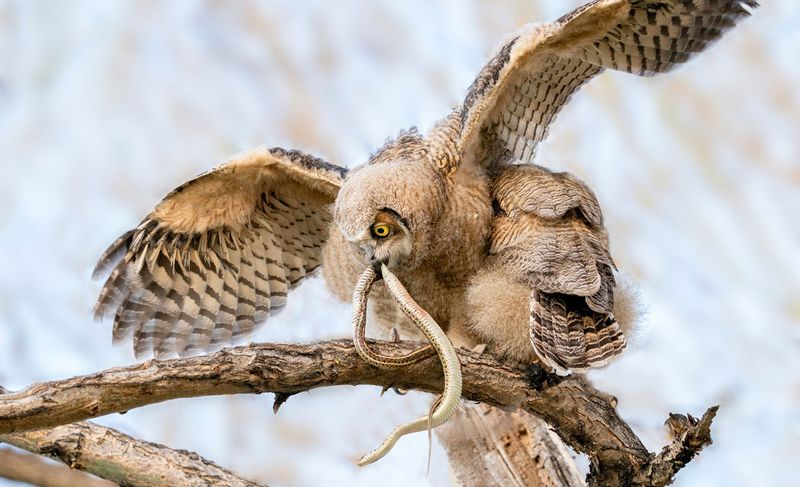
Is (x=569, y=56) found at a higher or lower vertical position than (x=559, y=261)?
higher

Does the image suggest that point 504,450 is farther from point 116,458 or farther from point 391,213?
point 116,458

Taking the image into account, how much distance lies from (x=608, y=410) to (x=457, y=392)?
706 millimetres

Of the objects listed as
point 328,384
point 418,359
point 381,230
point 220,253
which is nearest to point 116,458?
point 328,384

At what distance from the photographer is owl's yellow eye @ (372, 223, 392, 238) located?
3.14 m

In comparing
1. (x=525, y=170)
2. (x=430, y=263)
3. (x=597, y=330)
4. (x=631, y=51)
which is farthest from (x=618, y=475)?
(x=631, y=51)

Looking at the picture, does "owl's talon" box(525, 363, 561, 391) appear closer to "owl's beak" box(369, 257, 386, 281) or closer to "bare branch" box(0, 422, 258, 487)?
"owl's beak" box(369, 257, 386, 281)

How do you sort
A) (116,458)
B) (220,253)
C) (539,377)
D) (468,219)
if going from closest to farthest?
1. (116,458)
2. (539,377)
3. (468,219)
4. (220,253)

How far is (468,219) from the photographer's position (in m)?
3.43

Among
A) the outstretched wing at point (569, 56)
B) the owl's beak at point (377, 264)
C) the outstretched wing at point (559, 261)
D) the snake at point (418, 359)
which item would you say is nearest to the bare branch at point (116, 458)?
the snake at point (418, 359)

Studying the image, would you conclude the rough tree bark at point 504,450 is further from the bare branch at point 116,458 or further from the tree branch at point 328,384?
the bare branch at point 116,458

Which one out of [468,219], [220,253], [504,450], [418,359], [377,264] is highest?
[220,253]

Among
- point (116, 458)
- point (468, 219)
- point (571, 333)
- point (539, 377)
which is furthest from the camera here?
point (468, 219)

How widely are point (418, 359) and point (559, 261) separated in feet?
2.24

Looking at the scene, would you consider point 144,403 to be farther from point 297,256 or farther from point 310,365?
point 297,256
